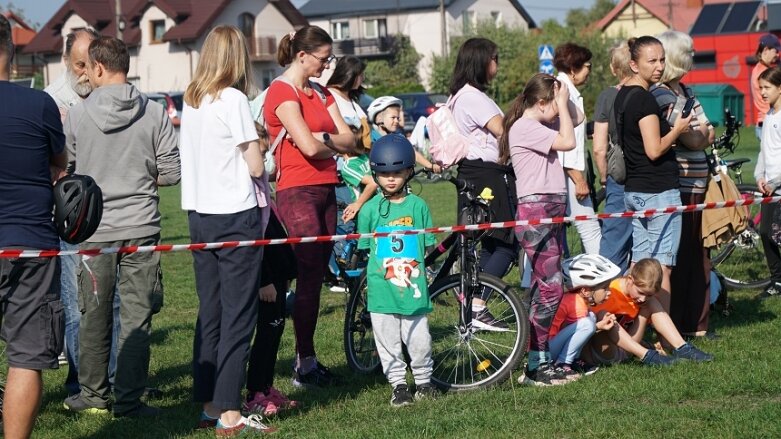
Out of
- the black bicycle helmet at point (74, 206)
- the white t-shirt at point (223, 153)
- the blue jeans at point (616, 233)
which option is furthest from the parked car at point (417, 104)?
the black bicycle helmet at point (74, 206)

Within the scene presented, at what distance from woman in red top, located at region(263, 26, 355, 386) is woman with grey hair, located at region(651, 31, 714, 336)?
2232 millimetres

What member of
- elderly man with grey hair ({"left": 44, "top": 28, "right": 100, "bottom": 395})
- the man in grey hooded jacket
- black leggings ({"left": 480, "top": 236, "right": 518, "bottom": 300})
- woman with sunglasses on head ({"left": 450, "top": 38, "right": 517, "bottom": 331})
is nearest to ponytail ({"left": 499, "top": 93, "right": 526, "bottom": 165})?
woman with sunglasses on head ({"left": 450, "top": 38, "right": 517, "bottom": 331})

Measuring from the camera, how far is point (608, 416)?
5773 mm

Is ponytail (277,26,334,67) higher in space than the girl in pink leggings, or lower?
higher

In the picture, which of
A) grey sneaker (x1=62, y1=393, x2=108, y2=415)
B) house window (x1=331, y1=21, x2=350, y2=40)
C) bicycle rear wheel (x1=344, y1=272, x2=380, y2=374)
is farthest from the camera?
house window (x1=331, y1=21, x2=350, y2=40)

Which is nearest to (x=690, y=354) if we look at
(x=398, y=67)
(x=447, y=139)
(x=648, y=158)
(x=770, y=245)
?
(x=648, y=158)

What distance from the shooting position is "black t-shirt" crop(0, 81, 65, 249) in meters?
5.01

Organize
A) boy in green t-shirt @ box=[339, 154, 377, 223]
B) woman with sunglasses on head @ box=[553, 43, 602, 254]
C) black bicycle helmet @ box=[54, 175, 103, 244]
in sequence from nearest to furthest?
1. black bicycle helmet @ box=[54, 175, 103, 244]
2. woman with sunglasses on head @ box=[553, 43, 602, 254]
3. boy in green t-shirt @ box=[339, 154, 377, 223]

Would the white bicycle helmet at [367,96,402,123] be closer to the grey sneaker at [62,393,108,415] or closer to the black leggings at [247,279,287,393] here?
the black leggings at [247,279,287,393]

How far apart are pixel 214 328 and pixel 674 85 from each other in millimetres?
3686

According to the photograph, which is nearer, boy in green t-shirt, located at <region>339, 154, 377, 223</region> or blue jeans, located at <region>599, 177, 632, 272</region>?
blue jeans, located at <region>599, 177, 632, 272</region>

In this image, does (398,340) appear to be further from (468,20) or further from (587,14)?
(587,14)

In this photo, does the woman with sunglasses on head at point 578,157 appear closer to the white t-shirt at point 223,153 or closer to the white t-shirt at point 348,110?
the white t-shirt at point 348,110

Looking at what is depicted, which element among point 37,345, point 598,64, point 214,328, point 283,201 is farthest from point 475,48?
point 598,64
